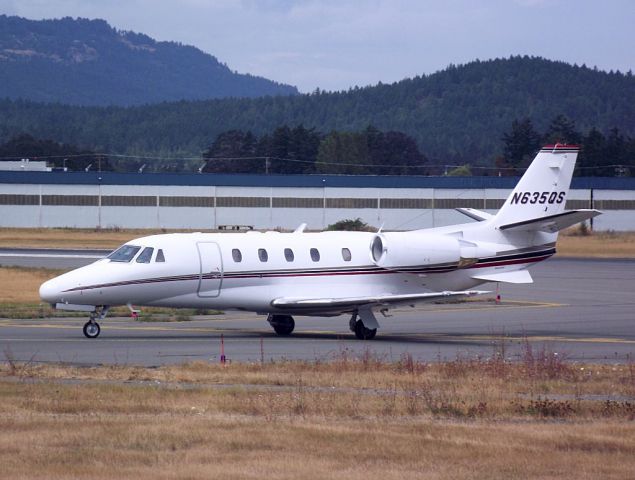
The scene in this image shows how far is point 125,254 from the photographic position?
86.2 ft

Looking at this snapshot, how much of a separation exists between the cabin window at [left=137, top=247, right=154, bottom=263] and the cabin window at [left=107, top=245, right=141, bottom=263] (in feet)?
0.52

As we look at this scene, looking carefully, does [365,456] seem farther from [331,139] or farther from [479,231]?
[331,139]

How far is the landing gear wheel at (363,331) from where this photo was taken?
89.7ft

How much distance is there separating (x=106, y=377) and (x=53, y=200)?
73510 mm

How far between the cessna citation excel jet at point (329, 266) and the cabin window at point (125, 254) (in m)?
0.03

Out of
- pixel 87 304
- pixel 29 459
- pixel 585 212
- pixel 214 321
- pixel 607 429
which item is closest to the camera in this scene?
pixel 29 459

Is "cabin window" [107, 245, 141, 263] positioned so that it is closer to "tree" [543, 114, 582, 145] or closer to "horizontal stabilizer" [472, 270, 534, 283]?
"horizontal stabilizer" [472, 270, 534, 283]

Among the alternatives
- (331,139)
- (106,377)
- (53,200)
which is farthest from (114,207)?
(106,377)

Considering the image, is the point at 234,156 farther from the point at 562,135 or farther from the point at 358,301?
the point at 358,301

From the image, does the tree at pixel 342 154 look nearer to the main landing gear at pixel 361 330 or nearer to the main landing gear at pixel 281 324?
the main landing gear at pixel 281 324

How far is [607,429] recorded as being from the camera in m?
13.7

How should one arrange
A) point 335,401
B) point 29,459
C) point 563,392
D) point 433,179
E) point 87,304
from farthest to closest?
point 433,179
point 87,304
point 563,392
point 335,401
point 29,459

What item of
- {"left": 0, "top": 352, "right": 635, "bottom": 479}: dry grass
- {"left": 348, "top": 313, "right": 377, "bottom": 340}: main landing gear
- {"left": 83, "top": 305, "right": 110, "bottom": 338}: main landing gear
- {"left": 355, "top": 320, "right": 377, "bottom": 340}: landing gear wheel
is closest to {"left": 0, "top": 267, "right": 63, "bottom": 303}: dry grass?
{"left": 83, "top": 305, "right": 110, "bottom": 338}: main landing gear

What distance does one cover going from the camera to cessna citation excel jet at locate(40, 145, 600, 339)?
25938mm
